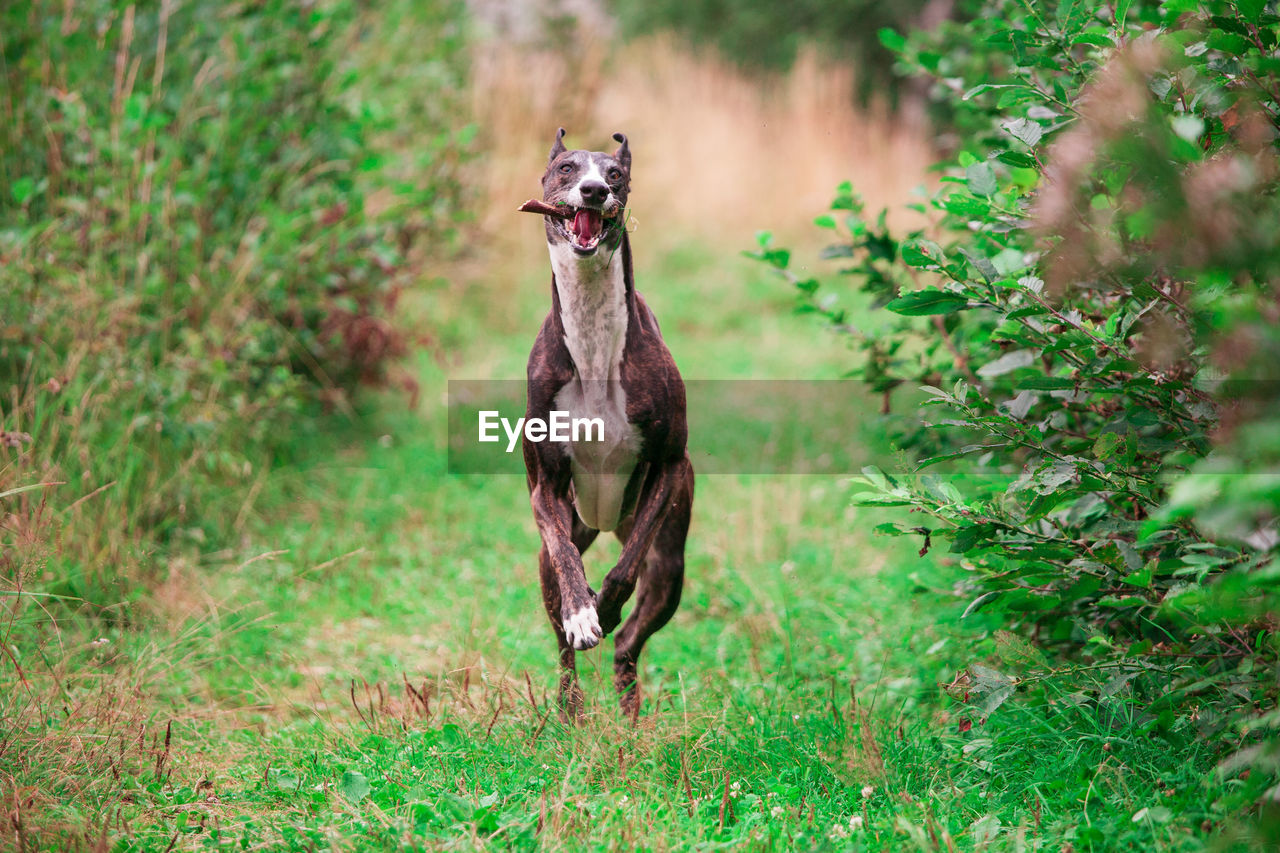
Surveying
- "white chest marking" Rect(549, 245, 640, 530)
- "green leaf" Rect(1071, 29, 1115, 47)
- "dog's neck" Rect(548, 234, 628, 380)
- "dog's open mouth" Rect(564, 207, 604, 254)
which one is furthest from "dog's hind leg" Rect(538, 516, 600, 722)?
"green leaf" Rect(1071, 29, 1115, 47)

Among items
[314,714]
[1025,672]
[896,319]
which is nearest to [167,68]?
[314,714]

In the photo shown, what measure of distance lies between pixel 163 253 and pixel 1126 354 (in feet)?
14.4

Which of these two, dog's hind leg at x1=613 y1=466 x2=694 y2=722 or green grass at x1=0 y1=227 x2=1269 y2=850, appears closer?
green grass at x1=0 y1=227 x2=1269 y2=850

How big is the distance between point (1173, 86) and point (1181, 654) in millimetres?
1426

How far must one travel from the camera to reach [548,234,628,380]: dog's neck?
323cm

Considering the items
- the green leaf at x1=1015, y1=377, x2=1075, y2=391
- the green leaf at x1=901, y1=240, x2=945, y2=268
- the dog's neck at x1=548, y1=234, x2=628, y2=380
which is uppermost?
the green leaf at x1=901, y1=240, x2=945, y2=268

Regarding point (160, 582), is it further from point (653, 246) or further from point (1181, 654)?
point (653, 246)

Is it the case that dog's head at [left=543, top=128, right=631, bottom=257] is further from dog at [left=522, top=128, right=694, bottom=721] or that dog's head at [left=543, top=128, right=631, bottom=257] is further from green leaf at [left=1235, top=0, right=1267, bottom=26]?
green leaf at [left=1235, top=0, right=1267, bottom=26]

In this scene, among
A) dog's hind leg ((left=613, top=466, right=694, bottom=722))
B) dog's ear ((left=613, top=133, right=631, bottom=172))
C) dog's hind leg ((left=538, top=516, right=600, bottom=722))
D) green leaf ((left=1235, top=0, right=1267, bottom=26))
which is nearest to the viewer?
green leaf ((left=1235, top=0, right=1267, bottom=26))

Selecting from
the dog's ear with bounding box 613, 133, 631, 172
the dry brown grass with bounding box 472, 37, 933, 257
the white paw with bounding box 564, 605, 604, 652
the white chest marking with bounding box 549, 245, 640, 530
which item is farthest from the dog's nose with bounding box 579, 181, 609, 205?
the dry brown grass with bounding box 472, 37, 933, 257

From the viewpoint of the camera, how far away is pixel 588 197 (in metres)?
3.04

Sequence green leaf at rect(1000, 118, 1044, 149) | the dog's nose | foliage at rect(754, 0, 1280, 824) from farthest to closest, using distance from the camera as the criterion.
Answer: the dog's nose < green leaf at rect(1000, 118, 1044, 149) < foliage at rect(754, 0, 1280, 824)

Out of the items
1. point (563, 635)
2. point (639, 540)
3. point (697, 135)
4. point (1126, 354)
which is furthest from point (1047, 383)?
point (697, 135)

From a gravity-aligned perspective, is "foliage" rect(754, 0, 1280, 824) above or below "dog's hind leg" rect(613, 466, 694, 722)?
above
